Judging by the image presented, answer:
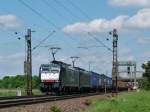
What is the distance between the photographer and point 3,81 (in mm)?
189125

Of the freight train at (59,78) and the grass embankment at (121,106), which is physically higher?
the freight train at (59,78)

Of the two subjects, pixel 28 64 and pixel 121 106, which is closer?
pixel 121 106

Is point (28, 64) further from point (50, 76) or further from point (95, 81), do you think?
point (95, 81)

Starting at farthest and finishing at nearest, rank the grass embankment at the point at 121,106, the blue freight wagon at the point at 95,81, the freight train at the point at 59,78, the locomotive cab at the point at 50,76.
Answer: the blue freight wagon at the point at 95,81
the freight train at the point at 59,78
the locomotive cab at the point at 50,76
the grass embankment at the point at 121,106

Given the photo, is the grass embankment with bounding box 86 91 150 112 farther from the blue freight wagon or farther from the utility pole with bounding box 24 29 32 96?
the blue freight wagon

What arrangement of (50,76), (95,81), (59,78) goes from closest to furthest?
(59,78) → (50,76) → (95,81)

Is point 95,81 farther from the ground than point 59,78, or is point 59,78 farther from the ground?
point 95,81

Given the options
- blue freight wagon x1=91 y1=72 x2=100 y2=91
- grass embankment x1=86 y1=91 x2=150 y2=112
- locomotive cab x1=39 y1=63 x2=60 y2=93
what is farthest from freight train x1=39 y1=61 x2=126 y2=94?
grass embankment x1=86 y1=91 x2=150 y2=112

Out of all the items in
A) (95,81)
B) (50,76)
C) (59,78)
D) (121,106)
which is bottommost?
(121,106)

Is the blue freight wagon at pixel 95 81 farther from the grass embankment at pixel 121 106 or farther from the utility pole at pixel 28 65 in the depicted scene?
the grass embankment at pixel 121 106

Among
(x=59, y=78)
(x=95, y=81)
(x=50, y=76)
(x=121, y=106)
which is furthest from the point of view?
(x=95, y=81)

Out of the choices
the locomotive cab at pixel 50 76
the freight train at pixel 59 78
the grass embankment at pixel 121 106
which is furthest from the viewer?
the freight train at pixel 59 78

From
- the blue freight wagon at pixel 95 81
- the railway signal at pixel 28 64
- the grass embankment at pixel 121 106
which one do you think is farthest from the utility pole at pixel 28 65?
the grass embankment at pixel 121 106

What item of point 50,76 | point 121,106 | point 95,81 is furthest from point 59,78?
point 95,81
